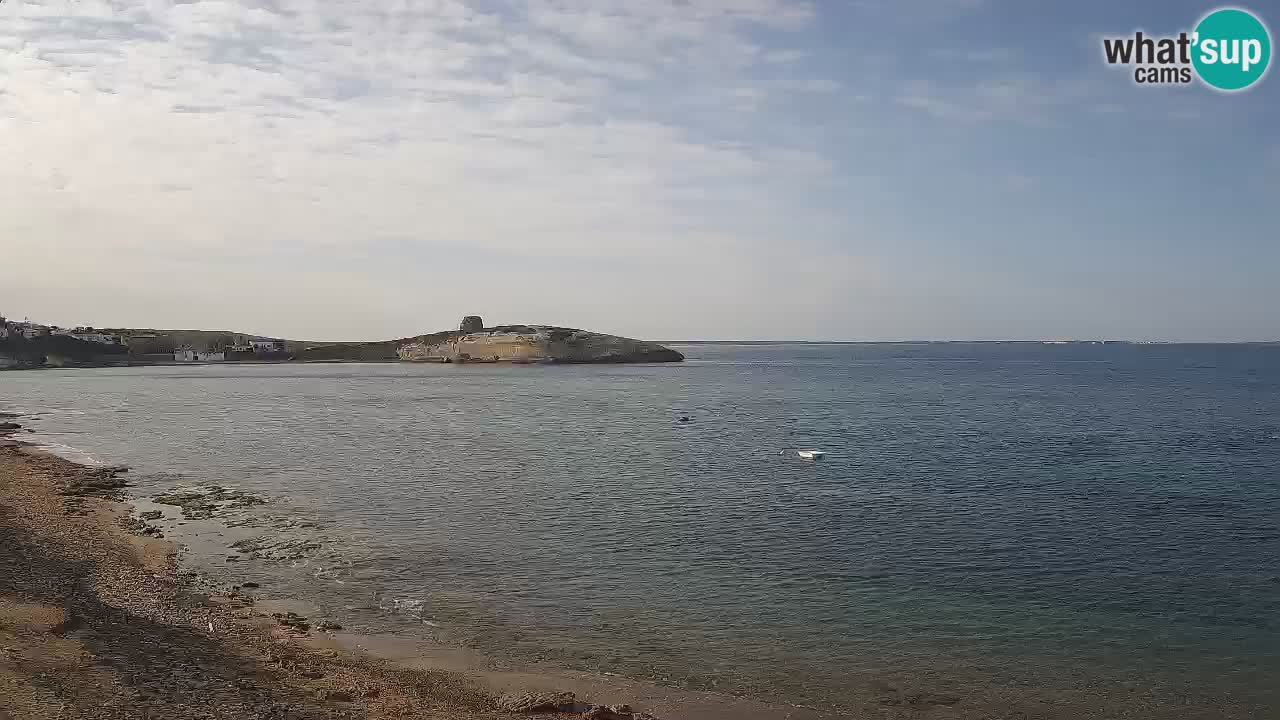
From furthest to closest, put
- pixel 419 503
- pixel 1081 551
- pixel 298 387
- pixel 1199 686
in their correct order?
pixel 298 387 → pixel 419 503 → pixel 1081 551 → pixel 1199 686

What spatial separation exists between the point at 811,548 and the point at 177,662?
64.2 feet

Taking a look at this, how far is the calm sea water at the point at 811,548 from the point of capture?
18734 mm

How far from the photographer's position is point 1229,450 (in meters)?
53.7

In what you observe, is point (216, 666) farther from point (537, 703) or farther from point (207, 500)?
point (207, 500)

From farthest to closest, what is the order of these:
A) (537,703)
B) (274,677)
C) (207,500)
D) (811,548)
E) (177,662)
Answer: (207,500)
(811,548)
(177,662)
(274,677)
(537,703)

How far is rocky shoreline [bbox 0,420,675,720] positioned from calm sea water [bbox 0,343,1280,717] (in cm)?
241

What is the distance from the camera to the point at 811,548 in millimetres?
28875

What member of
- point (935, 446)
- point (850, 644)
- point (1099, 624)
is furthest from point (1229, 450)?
point (850, 644)

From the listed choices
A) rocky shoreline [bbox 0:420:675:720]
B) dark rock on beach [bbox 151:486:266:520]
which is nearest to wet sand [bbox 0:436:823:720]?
rocky shoreline [bbox 0:420:675:720]

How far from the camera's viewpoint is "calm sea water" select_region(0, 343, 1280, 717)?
1873cm

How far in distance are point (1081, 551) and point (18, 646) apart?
29.7 meters

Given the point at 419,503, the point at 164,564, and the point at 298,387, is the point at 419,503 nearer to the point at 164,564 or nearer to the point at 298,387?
the point at 164,564

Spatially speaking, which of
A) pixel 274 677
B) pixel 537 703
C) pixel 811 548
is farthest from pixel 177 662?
pixel 811 548

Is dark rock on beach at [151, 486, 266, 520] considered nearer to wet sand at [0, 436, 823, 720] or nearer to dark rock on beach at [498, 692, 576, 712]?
wet sand at [0, 436, 823, 720]
